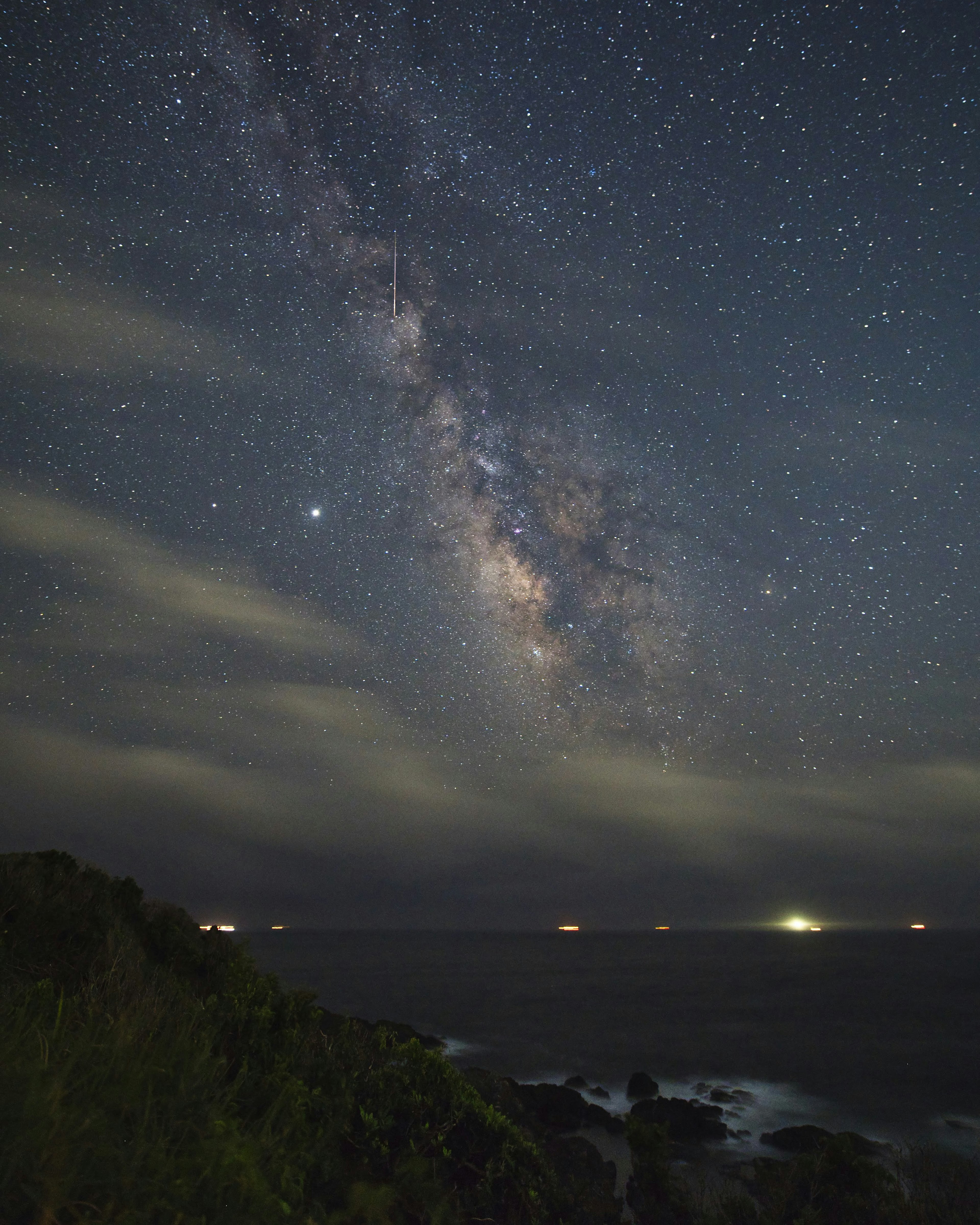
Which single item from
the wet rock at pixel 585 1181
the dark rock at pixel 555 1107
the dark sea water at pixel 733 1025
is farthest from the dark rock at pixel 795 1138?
the wet rock at pixel 585 1181

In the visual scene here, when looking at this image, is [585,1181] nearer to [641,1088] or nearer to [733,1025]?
[641,1088]

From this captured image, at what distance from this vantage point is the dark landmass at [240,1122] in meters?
A: 3.50

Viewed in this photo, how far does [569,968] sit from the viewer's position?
9850cm

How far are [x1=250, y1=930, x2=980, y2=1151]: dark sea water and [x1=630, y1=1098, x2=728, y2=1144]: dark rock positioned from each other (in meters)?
1.00

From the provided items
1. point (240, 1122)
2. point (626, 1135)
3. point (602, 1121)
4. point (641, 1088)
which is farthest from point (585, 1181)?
point (641, 1088)

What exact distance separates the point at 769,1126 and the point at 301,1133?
2581 centimetres

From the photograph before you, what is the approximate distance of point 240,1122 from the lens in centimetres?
434

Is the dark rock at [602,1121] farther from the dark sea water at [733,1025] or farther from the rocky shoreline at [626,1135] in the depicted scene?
the dark sea water at [733,1025]

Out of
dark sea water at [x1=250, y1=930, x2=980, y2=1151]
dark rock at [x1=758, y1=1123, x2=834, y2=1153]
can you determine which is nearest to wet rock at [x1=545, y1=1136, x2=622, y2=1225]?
dark rock at [x1=758, y1=1123, x2=834, y2=1153]

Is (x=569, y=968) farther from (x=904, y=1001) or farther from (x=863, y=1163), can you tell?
(x=863, y=1163)

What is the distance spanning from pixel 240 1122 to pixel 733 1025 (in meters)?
53.9

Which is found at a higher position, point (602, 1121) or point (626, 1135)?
point (626, 1135)

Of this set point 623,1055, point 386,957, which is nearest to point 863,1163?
point 623,1055

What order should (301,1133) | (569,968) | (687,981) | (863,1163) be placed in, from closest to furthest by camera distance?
(301,1133) < (863,1163) < (687,981) < (569,968)
